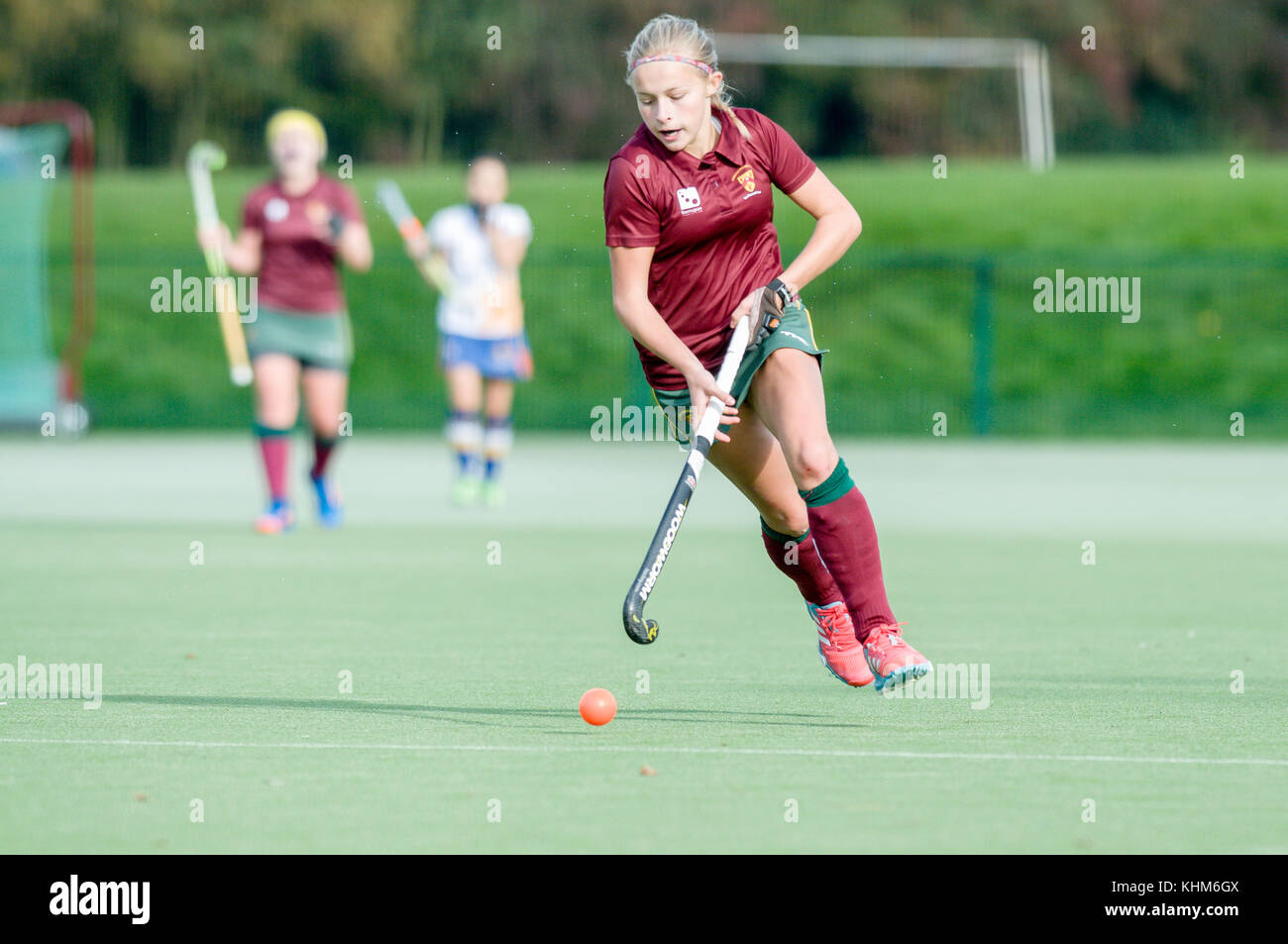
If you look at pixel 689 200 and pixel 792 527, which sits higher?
pixel 689 200

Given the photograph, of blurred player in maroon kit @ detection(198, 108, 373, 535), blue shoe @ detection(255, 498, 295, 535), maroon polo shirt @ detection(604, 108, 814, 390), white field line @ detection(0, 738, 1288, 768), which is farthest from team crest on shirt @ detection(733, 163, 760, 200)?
blue shoe @ detection(255, 498, 295, 535)

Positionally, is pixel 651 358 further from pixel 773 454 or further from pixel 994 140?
pixel 994 140

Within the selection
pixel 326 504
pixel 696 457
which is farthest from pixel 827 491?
pixel 326 504

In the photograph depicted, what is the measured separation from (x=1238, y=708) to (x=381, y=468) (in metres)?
11.1

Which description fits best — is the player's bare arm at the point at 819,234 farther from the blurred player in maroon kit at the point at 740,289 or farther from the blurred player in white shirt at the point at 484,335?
the blurred player in white shirt at the point at 484,335

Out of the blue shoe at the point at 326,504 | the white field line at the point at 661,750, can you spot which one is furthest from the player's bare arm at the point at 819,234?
the blue shoe at the point at 326,504

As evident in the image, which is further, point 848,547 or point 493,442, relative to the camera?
point 493,442

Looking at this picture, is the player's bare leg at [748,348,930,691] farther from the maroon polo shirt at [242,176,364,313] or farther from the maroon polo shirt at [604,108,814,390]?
the maroon polo shirt at [242,176,364,313]

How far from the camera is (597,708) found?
18.1 feet

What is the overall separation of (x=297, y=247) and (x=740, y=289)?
→ 537 centimetres

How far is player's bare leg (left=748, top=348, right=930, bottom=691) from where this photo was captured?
227 inches

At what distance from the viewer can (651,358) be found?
20.1 feet

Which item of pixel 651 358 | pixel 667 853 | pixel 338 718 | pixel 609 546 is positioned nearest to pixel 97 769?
pixel 338 718

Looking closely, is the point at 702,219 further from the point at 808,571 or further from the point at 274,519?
the point at 274,519
